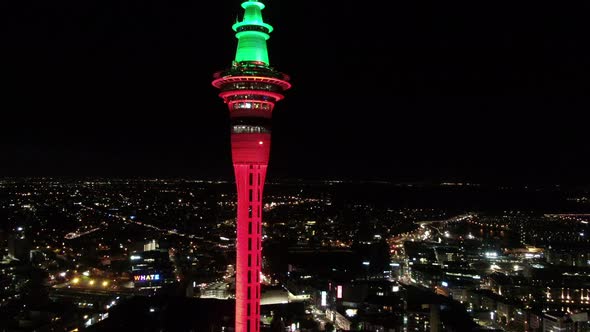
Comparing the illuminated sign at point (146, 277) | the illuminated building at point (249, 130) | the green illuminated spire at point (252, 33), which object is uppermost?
the green illuminated spire at point (252, 33)

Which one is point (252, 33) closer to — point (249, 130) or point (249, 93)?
point (249, 93)

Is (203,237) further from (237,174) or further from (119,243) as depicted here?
(237,174)

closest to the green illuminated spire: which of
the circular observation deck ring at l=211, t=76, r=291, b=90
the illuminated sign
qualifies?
the circular observation deck ring at l=211, t=76, r=291, b=90

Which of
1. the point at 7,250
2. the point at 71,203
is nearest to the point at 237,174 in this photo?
the point at 7,250

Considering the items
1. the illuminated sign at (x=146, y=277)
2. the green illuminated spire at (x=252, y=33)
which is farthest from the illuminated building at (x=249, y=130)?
the illuminated sign at (x=146, y=277)

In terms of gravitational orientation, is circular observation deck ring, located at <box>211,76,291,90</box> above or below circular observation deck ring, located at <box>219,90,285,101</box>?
above

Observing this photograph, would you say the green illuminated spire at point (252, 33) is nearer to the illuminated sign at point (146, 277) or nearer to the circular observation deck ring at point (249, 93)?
the circular observation deck ring at point (249, 93)

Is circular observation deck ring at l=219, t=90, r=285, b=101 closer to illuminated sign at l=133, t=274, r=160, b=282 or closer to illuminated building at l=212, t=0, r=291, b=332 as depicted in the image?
illuminated building at l=212, t=0, r=291, b=332

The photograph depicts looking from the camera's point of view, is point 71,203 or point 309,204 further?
point 309,204
